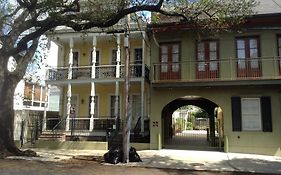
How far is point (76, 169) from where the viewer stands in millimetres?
12406

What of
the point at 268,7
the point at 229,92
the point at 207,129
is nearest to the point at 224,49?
the point at 229,92

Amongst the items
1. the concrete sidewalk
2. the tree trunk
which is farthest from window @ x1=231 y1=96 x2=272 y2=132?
the tree trunk

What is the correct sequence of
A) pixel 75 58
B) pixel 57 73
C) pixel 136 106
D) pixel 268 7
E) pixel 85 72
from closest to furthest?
pixel 268 7
pixel 57 73
pixel 136 106
pixel 85 72
pixel 75 58

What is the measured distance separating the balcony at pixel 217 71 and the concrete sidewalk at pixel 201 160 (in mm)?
3827

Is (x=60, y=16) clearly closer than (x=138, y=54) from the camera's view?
Yes

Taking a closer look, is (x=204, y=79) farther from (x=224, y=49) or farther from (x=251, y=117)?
(x=251, y=117)

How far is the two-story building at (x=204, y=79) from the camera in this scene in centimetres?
1780

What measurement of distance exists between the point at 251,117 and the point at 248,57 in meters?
3.27

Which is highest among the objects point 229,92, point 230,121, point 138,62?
point 138,62

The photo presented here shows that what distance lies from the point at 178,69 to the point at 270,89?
5.04 m

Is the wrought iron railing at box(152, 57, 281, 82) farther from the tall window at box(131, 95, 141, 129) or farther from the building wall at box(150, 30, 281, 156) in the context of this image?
the tall window at box(131, 95, 141, 129)

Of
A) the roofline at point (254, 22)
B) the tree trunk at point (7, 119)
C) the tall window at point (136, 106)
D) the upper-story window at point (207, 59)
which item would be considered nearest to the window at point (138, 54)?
the tall window at point (136, 106)

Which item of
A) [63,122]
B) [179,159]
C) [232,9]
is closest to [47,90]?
[63,122]

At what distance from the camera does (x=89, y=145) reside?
19.2 meters
